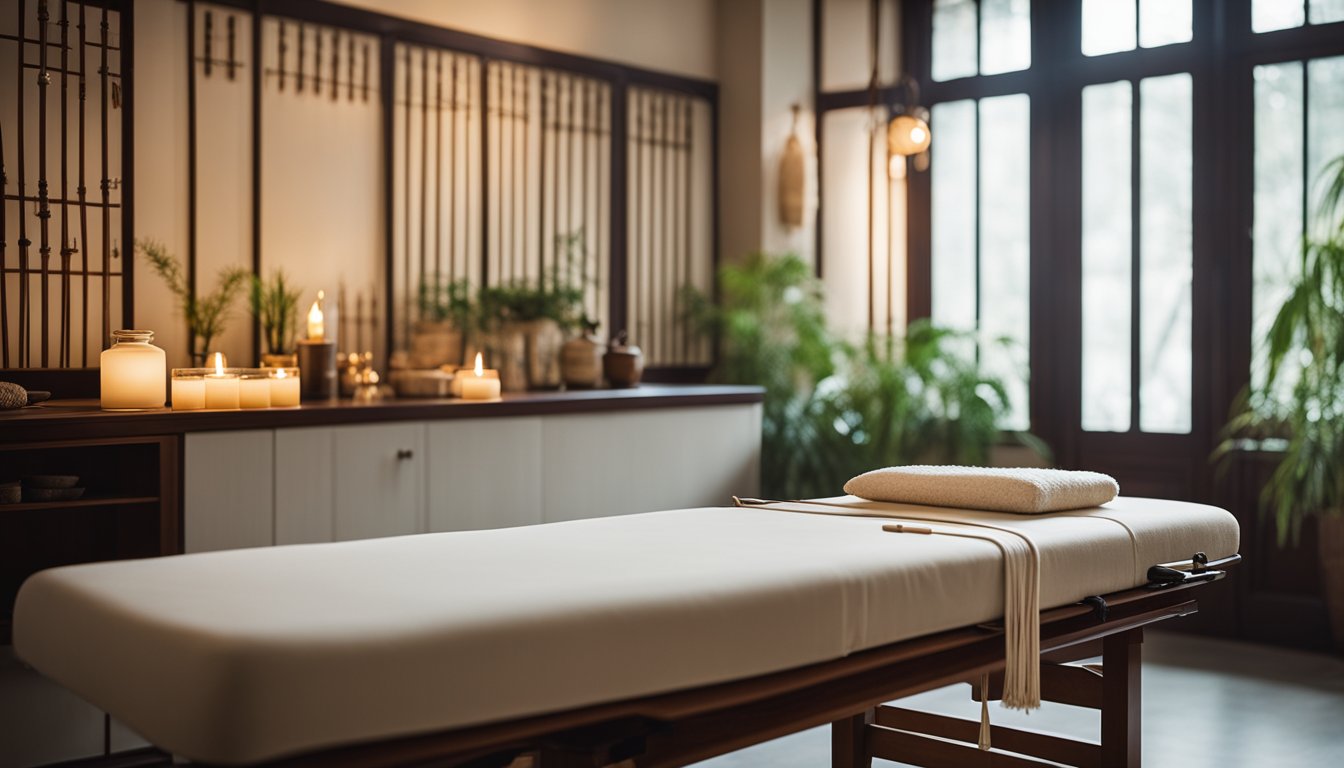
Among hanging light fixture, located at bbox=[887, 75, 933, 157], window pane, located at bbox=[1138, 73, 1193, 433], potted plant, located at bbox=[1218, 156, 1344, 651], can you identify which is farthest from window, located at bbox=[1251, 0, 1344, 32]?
hanging light fixture, located at bbox=[887, 75, 933, 157]

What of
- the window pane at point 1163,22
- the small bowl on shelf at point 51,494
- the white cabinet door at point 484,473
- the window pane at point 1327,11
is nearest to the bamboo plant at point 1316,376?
the window pane at point 1327,11

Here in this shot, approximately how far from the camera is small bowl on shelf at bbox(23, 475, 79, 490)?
10.4 ft

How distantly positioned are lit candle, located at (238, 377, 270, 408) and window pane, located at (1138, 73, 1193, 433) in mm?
3574

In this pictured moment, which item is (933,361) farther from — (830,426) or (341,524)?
(341,524)

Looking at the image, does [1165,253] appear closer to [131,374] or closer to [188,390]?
[188,390]

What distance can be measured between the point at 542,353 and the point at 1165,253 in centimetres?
263

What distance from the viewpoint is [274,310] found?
416 centimetres

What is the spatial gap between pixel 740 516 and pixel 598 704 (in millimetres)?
938

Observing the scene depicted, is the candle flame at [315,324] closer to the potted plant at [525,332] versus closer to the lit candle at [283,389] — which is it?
the lit candle at [283,389]

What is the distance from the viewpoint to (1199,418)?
5.23m

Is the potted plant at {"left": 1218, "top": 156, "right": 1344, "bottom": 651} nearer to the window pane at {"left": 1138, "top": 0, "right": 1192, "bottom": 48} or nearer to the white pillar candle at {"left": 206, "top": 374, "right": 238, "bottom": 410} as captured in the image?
the window pane at {"left": 1138, "top": 0, "right": 1192, "bottom": 48}

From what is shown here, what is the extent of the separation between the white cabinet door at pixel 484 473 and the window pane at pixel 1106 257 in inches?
103

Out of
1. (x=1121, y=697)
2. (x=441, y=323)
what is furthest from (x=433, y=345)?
(x=1121, y=697)

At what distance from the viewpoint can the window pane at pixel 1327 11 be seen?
492cm
